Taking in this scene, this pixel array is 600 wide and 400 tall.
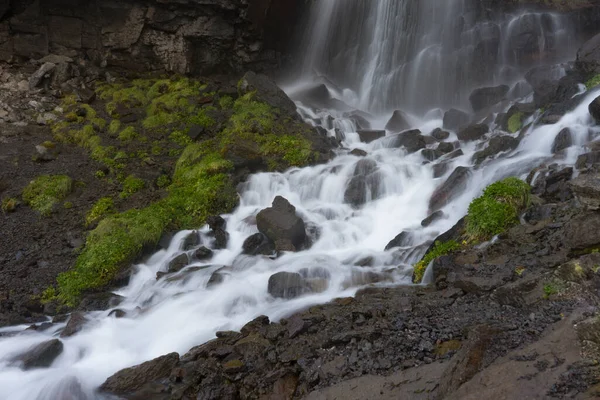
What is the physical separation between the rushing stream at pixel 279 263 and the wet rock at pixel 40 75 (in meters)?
11.2

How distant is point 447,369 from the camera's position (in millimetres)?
4707

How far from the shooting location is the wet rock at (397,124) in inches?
792

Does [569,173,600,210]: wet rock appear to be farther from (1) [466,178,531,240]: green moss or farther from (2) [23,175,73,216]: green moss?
(2) [23,175,73,216]: green moss

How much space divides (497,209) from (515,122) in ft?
28.1

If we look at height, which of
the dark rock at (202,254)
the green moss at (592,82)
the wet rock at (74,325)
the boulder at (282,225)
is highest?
the green moss at (592,82)

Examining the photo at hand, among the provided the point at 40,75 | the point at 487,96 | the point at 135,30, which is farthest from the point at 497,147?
the point at 40,75

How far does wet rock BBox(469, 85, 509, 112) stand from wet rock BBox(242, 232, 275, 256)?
1329cm

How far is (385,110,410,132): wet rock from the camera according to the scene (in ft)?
66.0

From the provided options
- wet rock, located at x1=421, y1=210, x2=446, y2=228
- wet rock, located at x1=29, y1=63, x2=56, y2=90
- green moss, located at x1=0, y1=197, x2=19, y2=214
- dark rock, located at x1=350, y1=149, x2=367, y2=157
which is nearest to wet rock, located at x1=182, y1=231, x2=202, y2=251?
green moss, located at x1=0, y1=197, x2=19, y2=214

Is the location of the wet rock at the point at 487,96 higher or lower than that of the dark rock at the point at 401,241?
higher

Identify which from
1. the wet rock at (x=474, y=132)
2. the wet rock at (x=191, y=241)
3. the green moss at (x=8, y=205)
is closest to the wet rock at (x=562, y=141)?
the wet rock at (x=474, y=132)

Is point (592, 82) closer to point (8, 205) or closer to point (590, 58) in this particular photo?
point (590, 58)

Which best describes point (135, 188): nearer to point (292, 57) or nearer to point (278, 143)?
point (278, 143)

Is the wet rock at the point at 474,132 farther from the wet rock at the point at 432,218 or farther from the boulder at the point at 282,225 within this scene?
the boulder at the point at 282,225
